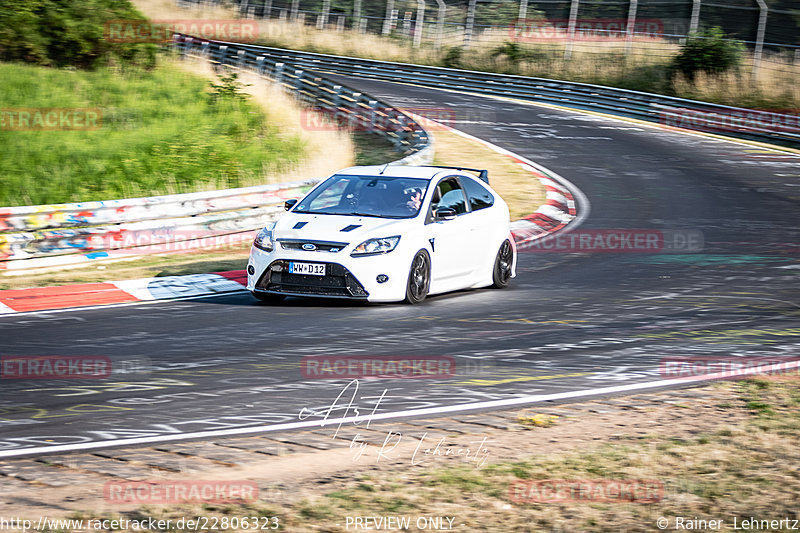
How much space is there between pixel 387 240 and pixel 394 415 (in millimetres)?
4044

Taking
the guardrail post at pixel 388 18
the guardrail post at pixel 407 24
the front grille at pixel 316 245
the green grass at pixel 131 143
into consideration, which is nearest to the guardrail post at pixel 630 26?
the guardrail post at pixel 407 24

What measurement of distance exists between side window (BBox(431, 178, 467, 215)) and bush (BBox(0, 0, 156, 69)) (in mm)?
16636

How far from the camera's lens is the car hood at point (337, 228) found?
1052 centimetres

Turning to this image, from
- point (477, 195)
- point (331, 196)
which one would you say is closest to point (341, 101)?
point (477, 195)

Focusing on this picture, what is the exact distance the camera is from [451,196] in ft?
38.7

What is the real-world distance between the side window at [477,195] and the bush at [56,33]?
1643cm

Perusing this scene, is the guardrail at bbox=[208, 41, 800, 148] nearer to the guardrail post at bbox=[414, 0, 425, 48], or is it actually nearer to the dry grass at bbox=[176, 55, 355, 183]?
the dry grass at bbox=[176, 55, 355, 183]

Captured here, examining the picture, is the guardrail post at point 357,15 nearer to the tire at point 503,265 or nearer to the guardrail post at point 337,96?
the guardrail post at point 337,96

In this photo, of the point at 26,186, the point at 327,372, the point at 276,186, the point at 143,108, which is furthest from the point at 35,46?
the point at 327,372

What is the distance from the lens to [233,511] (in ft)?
16.0

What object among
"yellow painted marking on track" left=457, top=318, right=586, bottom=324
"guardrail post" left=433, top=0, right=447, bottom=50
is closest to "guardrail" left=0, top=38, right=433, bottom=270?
"yellow painted marking on track" left=457, top=318, right=586, bottom=324

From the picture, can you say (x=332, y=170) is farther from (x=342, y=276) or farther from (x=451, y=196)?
(x=342, y=276)

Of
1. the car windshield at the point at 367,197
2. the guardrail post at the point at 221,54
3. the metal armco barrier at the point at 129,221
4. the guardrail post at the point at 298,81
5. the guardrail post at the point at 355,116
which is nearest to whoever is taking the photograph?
the car windshield at the point at 367,197

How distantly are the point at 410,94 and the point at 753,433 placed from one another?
32128 mm
